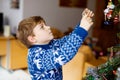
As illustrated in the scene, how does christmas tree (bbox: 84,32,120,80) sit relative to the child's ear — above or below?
below

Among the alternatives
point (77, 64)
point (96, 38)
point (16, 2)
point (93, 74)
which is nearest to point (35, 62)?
point (93, 74)

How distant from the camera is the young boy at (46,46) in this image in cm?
105

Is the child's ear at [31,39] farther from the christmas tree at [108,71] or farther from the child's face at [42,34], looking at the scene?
the christmas tree at [108,71]

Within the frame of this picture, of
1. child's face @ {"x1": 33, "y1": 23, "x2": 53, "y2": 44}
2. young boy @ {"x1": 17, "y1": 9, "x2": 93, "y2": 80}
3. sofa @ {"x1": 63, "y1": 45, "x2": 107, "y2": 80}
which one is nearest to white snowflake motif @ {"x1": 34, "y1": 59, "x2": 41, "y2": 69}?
young boy @ {"x1": 17, "y1": 9, "x2": 93, "y2": 80}

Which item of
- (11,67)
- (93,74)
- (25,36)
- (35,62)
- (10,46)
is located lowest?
(11,67)

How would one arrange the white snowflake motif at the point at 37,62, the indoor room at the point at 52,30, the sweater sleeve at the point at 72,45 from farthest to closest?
the indoor room at the point at 52,30
the white snowflake motif at the point at 37,62
the sweater sleeve at the point at 72,45

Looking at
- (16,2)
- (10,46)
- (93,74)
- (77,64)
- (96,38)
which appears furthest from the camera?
(96,38)

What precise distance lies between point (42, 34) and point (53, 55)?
0.15 m

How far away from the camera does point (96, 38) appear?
5.24 m

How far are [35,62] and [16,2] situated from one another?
3.35 metres


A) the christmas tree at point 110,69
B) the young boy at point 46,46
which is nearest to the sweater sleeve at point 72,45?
the young boy at point 46,46

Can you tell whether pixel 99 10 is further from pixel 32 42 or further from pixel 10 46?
pixel 32 42

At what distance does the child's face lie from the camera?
1180mm

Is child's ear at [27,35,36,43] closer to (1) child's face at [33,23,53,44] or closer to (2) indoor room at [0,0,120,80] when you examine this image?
(1) child's face at [33,23,53,44]
